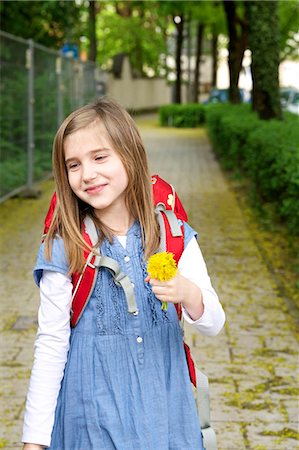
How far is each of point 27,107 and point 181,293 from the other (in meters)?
12.4

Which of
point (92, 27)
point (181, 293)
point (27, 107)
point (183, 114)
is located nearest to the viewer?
point (181, 293)

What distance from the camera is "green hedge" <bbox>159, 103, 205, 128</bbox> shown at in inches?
1625

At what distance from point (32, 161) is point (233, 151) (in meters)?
4.11

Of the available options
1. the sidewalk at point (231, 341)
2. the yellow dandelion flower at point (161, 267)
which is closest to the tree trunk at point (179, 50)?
the sidewalk at point (231, 341)

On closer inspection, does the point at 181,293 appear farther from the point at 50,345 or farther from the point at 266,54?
the point at 266,54

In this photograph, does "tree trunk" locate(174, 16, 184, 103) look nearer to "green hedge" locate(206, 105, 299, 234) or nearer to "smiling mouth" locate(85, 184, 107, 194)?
"green hedge" locate(206, 105, 299, 234)

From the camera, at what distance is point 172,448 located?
2770mm

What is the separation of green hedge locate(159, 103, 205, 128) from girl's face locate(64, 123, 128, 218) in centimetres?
3865

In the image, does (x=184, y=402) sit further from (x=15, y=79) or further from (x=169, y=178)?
(x=169, y=178)

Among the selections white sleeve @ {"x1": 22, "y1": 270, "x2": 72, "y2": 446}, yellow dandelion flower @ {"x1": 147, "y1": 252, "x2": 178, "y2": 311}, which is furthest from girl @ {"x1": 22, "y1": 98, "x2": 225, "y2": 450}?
yellow dandelion flower @ {"x1": 147, "y1": 252, "x2": 178, "y2": 311}

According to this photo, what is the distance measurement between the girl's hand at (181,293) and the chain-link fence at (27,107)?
9.74 metres

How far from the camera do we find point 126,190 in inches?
111

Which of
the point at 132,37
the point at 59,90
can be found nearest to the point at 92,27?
the point at 59,90

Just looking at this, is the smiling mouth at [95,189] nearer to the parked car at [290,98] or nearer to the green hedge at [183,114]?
the parked car at [290,98]
